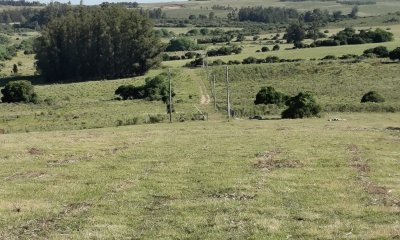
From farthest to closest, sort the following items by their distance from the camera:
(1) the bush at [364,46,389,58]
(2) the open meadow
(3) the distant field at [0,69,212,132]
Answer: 1. (1) the bush at [364,46,389,58]
2. (3) the distant field at [0,69,212,132]
3. (2) the open meadow

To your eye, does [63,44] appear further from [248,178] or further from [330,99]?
[248,178]

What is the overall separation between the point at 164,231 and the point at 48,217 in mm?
4279

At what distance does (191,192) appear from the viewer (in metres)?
22.2

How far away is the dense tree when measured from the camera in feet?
404

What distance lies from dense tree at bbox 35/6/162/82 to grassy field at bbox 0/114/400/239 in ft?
269

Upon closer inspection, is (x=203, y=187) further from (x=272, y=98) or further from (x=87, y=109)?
(x=87, y=109)

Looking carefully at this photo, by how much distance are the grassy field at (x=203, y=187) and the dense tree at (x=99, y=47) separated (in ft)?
269

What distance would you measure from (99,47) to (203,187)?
10612 centimetres

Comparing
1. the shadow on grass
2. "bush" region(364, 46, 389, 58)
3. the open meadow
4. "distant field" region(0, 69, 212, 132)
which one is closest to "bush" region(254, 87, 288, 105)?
the open meadow

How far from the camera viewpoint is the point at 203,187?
76.0ft

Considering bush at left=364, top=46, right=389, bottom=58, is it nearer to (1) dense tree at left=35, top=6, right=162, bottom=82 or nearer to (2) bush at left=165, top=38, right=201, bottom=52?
(1) dense tree at left=35, top=6, right=162, bottom=82

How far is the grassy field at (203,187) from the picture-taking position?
16.7 m

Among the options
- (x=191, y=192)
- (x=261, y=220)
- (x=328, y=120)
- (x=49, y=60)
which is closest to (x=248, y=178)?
(x=191, y=192)

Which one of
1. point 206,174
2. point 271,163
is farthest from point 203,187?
point 271,163
